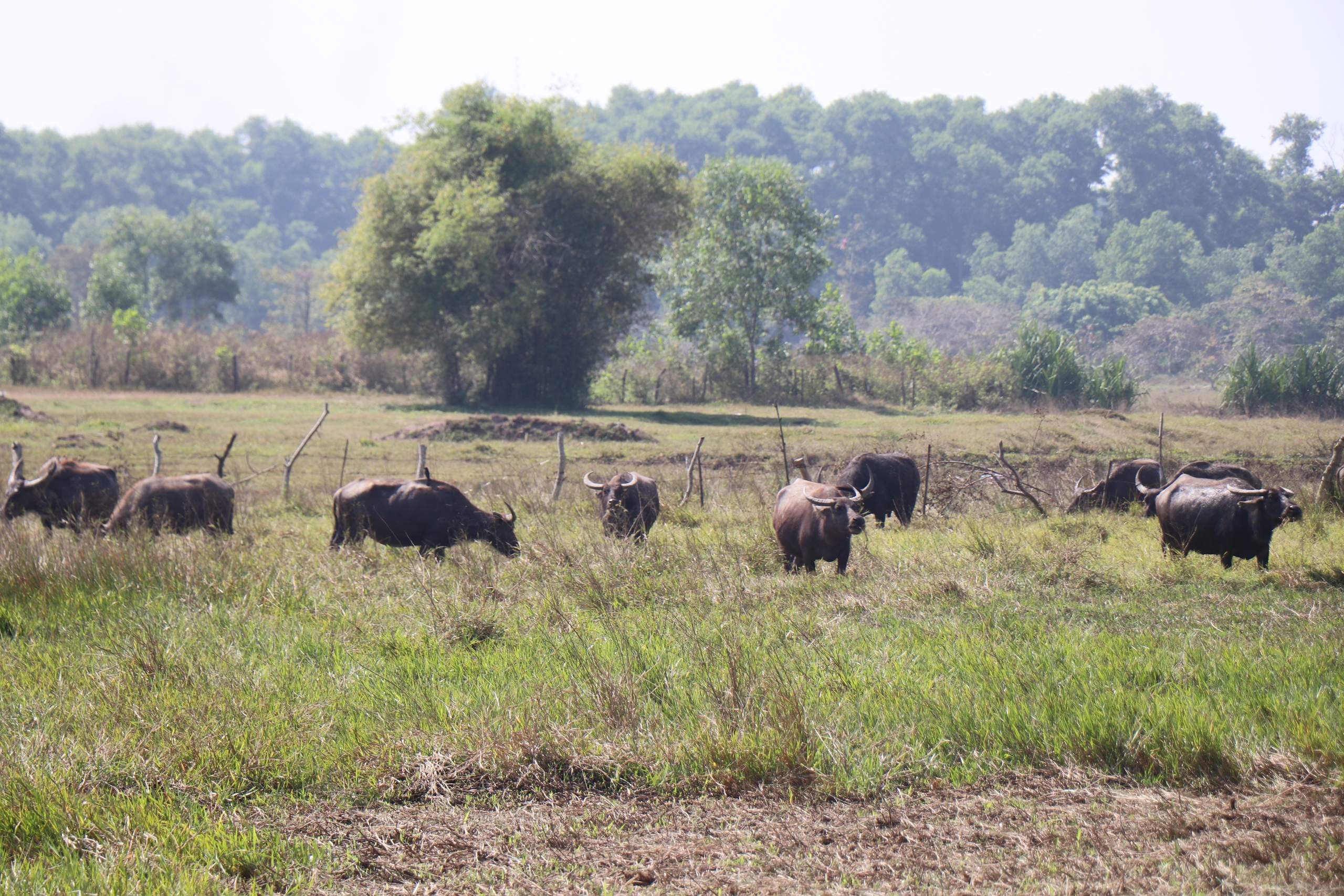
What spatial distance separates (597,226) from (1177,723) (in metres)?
29.4

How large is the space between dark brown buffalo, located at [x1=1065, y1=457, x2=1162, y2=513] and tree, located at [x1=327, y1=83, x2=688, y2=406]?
20.1 m

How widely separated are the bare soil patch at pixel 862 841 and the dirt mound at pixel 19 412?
21474 mm

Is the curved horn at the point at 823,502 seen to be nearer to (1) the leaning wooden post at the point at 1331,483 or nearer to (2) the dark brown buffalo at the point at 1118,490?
(2) the dark brown buffalo at the point at 1118,490

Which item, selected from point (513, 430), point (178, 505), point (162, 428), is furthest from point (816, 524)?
point (162, 428)

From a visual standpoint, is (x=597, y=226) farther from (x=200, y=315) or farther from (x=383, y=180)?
(x=200, y=315)

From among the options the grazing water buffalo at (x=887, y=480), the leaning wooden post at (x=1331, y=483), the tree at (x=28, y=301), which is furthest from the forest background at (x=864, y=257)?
the grazing water buffalo at (x=887, y=480)

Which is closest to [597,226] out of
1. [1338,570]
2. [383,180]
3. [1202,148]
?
[383,180]

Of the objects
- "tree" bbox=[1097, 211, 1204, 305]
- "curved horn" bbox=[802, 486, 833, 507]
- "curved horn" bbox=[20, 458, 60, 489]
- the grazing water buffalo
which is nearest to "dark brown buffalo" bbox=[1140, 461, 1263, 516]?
the grazing water buffalo

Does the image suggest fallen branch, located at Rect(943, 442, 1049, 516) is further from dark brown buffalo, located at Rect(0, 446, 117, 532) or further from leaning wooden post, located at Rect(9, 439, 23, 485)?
leaning wooden post, located at Rect(9, 439, 23, 485)

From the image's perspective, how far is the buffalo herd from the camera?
873 cm

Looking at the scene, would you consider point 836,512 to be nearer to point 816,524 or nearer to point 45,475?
point 816,524

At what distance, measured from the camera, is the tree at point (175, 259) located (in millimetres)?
59375

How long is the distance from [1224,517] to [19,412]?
23843 mm

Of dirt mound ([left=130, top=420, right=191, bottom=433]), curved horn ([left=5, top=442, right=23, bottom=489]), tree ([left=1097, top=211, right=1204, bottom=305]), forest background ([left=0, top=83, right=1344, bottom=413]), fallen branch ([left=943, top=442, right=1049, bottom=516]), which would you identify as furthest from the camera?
tree ([left=1097, top=211, right=1204, bottom=305])
